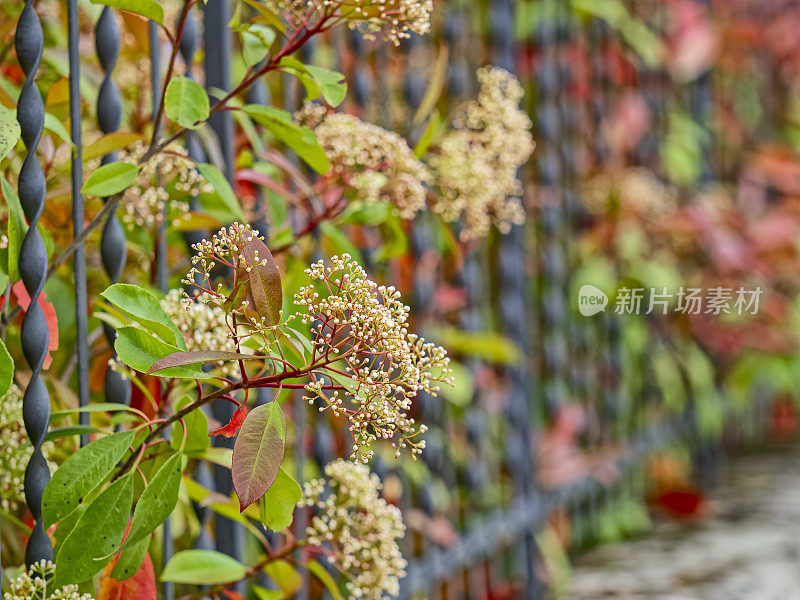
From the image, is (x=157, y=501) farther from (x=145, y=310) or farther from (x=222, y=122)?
(x=222, y=122)

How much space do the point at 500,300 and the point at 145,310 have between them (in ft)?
5.06

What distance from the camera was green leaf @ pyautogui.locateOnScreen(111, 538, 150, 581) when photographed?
86 centimetres

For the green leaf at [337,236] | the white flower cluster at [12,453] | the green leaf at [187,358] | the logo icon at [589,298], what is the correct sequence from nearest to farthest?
the green leaf at [187,358]
the white flower cluster at [12,453]
the green leaf at [337,236]
the logo icon at [589,298]

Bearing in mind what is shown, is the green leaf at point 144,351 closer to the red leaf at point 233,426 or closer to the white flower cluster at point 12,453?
the red leaf at point 233,426

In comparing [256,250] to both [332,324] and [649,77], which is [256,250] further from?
[649,77]

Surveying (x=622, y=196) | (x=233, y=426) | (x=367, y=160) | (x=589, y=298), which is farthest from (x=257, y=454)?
(x=622, y=196)

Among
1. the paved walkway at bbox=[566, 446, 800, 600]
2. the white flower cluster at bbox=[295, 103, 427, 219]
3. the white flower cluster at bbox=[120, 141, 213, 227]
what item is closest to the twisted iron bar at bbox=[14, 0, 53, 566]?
the white flower cluster at bbox=[120, 141, 213, 227]

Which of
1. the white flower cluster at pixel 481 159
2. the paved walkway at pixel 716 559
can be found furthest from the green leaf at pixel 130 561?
the paved walkway at pixel 716 559

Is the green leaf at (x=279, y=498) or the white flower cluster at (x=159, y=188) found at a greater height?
the white flower cluster at (x=159, y=188)

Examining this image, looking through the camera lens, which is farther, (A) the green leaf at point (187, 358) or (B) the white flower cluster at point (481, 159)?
(B) the white flower cluster at point (481, 159)

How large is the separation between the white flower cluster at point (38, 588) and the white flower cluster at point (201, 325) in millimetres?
242

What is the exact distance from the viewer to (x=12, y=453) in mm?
940

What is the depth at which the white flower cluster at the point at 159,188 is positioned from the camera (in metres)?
0.98

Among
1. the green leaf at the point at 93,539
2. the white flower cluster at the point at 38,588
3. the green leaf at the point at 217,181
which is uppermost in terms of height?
the green leaf at the point at 217,181
